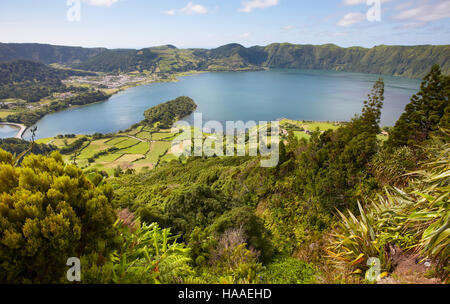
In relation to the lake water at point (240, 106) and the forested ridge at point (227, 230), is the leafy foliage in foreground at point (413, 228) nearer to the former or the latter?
the forested ridge at point (227, 230)

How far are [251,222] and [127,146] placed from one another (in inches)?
2414

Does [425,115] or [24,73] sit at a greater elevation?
[24,73]

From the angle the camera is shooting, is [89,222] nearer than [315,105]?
Yes

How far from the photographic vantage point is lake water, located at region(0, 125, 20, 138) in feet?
236

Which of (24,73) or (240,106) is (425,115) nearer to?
(240,106)

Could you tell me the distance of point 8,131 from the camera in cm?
7538

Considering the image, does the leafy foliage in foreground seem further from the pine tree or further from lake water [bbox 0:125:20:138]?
lake water [bbox 0:125:20:138]

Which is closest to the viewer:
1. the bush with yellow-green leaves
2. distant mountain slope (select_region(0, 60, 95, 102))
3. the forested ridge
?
the bush with yellow-green leaves

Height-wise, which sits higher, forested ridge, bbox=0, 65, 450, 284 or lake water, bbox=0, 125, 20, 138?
forested ridge, bbox=0, 65, 450, 284

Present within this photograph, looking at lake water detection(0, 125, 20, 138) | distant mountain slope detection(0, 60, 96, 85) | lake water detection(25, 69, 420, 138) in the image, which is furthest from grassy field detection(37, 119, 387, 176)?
distant mountain slope detection(0, 60, 96, 85)

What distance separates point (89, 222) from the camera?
10.7 feet

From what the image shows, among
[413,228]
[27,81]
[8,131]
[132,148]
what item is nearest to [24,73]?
[27,81]

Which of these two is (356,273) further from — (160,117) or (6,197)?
(160,117)
